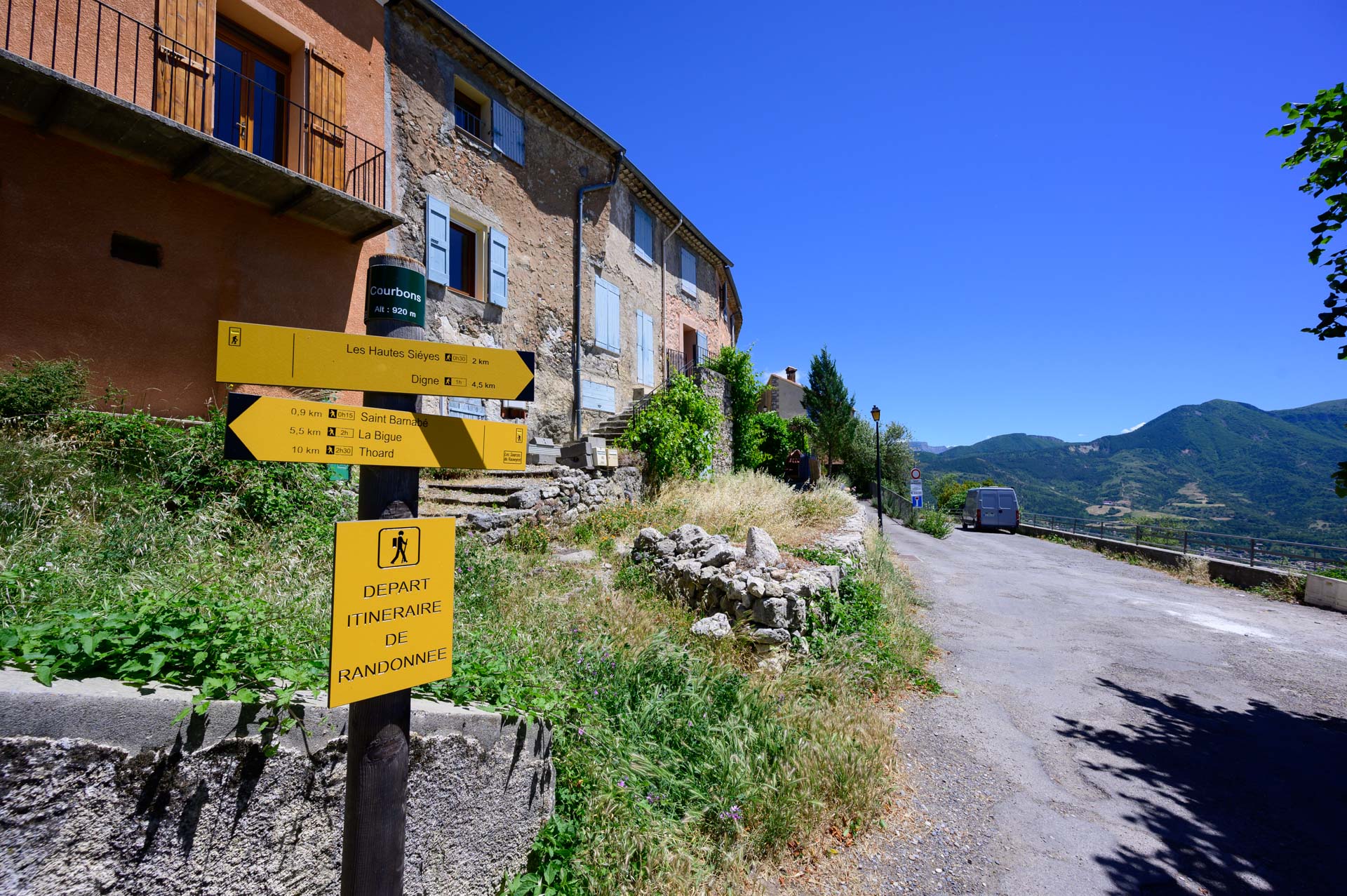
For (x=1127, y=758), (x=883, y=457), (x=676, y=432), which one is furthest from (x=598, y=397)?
(x=883, y=457)

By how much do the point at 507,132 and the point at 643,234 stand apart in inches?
198

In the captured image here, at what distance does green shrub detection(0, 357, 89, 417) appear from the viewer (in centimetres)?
491

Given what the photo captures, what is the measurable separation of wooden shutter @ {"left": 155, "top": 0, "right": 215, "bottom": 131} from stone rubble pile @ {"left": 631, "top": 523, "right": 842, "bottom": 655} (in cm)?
746

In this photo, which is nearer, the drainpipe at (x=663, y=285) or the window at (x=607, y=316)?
the window at (x=607, y=316)

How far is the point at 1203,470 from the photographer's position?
139m

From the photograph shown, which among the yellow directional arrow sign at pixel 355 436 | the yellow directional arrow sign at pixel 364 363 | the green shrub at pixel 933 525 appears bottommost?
the green shrub at pixel 933 525

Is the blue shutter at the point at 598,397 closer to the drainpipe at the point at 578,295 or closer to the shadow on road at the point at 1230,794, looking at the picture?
the drainpipe at the point at 578,295

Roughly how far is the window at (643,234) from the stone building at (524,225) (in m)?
0.05

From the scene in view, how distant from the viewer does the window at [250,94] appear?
7449mm

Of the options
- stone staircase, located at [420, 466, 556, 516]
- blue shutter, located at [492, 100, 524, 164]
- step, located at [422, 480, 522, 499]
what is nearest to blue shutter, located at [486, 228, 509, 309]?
blue shutter, located at [492, 100, 524, 164]

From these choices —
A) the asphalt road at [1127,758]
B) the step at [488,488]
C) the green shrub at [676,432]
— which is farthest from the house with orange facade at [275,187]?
the asphalt road at [1127,758]

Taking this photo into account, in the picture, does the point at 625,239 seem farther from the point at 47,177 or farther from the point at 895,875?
the point at 895,875

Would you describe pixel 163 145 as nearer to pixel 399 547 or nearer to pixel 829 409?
pixel 399 547

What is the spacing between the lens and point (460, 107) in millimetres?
10570
